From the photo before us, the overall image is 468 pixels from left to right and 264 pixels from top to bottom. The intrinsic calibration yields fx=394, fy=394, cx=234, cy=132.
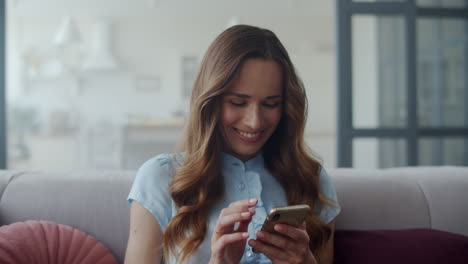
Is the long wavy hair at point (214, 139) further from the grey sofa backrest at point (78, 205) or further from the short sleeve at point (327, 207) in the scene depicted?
the grey sofa backrest at point (78, 205)

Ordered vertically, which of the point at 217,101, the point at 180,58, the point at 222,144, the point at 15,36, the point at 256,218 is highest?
the point at 15,36

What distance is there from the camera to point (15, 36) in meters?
6.76

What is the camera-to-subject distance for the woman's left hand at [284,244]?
0.79 metres

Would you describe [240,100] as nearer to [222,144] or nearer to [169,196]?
[222,144]

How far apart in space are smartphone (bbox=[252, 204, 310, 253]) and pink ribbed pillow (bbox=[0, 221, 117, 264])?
1.92 feet

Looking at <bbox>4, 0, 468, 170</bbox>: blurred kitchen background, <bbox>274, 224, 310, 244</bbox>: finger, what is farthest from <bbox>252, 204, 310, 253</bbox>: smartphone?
<bbox>4, 0, 468, 170</bbox>: blurred kitchen background

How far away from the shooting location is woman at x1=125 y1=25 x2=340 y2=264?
983 mm

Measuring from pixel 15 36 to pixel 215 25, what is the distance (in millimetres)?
3433

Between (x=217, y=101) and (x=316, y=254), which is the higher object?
(x=217, y=101)

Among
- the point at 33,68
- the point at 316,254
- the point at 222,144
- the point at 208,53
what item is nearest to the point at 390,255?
the point at 316,254

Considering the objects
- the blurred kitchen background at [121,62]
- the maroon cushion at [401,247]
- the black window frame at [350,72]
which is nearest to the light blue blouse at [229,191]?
the maroon cushion at [401,247]

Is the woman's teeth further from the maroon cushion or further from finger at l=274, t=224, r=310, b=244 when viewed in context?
the maroon cushion

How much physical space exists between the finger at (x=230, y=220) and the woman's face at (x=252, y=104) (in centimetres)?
28

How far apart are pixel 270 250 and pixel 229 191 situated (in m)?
0.30
